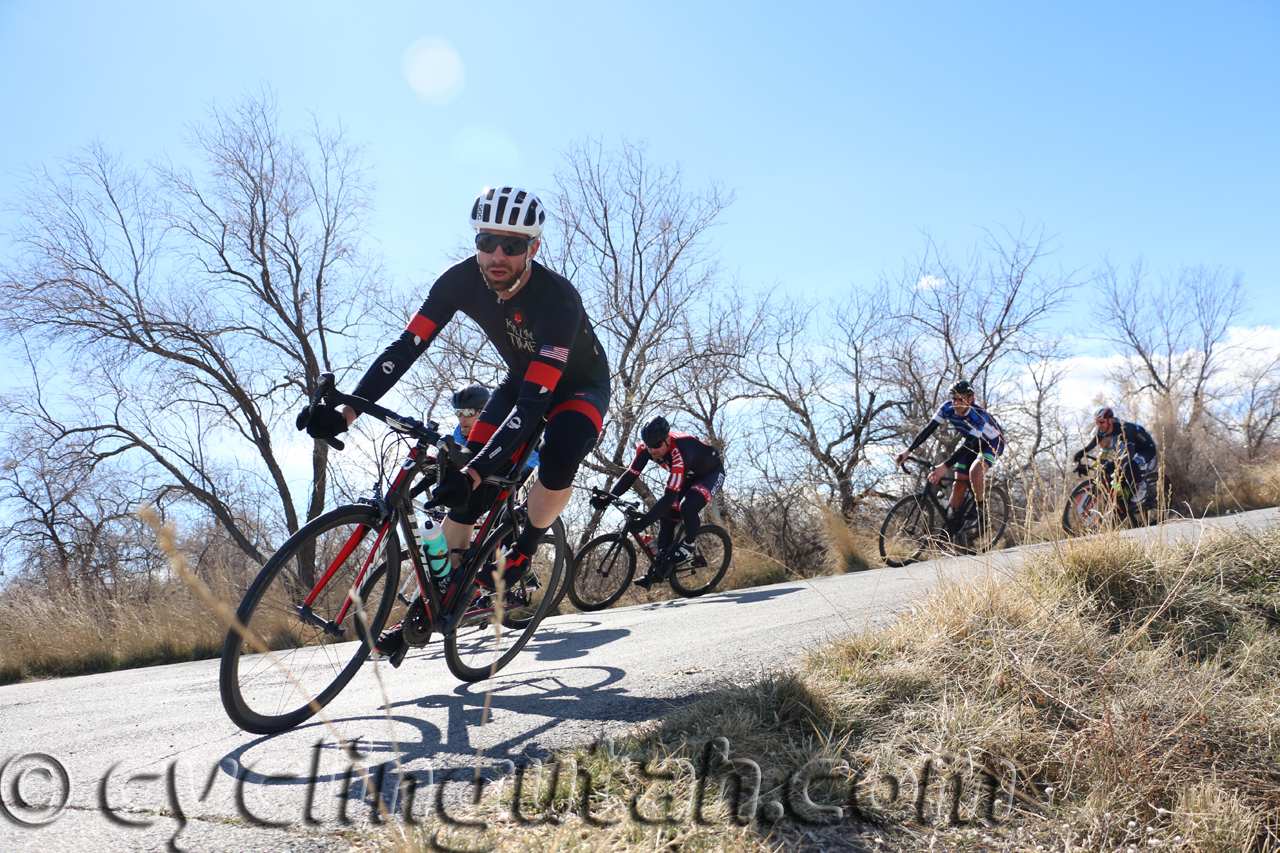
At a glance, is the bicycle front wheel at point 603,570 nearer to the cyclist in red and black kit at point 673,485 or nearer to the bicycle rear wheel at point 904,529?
the cyclist in red and black kit at point 673,485

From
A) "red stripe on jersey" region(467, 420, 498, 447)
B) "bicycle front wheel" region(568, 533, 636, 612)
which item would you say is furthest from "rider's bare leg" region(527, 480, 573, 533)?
"bicycle front wheel" region(568, 533, 636, 612)

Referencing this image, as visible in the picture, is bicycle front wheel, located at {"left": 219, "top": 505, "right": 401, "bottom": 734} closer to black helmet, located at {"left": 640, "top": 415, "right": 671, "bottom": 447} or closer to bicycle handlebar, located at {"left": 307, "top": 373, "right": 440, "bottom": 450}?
bicycle handlebar, located at {"left": 307, "top": 373, "right": 440, "bottom": 450}

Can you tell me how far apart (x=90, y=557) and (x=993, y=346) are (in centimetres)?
2241

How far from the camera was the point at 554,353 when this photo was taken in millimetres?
3508

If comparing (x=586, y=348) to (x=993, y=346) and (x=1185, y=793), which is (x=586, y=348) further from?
(x=993, y=346)

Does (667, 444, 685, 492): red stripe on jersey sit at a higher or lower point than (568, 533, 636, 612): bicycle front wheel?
higher

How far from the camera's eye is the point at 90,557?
1650 cm

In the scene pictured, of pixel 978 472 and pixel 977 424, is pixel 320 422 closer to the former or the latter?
pixel 978 472

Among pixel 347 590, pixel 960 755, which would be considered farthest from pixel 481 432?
pixel 960 755

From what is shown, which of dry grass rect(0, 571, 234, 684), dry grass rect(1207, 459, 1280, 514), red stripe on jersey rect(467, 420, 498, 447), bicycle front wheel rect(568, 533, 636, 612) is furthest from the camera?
dry grass rect(1207, 459, 1280, 514)

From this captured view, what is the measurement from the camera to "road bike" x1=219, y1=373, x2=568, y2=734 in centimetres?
280

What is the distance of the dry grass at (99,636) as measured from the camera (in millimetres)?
6238

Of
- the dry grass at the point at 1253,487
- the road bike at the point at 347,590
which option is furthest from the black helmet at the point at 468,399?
the dry grass at the point at 1253,487

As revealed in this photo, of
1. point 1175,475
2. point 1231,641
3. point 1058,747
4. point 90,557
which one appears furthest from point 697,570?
point 90,557
